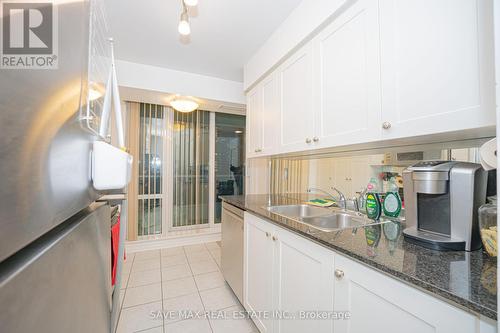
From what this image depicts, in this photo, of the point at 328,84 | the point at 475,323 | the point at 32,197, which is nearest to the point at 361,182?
the point at 328,84

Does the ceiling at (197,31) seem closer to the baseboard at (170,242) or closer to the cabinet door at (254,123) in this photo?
the cabinet door at (254,123)

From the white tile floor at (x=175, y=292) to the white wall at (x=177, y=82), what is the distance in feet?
7.23

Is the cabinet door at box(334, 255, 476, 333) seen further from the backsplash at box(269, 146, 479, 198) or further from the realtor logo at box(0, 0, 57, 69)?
the realtor logo at box(0, 0, 57, 69)

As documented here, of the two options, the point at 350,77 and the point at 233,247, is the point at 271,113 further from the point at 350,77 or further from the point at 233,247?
the point at 233,247

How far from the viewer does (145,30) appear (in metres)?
1.94

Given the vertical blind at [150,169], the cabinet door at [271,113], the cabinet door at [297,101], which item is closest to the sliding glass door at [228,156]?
the vertical blind at [150,169]

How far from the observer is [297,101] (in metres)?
1.66

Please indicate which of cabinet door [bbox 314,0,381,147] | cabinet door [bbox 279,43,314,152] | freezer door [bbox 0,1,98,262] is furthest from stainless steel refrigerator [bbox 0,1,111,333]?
cabinet door [bbox 279,43,314,152]

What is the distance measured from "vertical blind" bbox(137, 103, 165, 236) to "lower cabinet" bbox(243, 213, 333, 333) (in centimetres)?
215

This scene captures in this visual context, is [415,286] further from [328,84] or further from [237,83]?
[237,83]

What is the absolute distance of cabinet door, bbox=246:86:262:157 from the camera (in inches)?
89.4

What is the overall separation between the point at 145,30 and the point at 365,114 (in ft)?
6.67

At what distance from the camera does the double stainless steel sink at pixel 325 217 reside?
143cm

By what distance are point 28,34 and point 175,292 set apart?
237 cm
